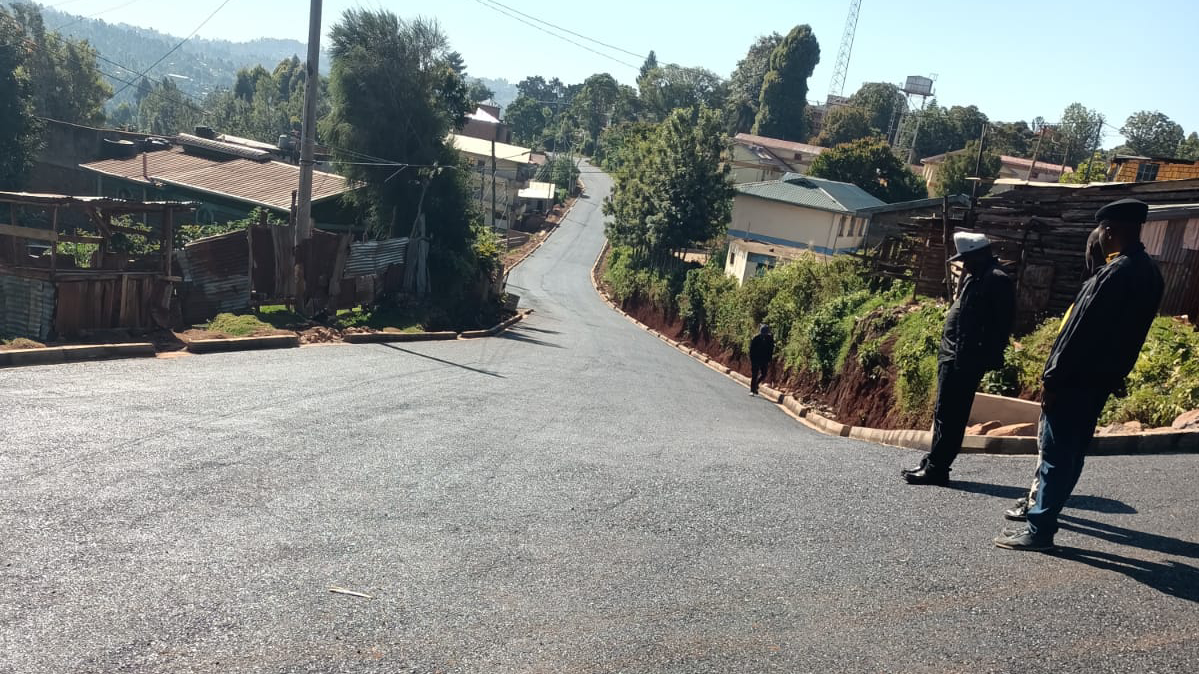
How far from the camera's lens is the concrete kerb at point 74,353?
449 inches

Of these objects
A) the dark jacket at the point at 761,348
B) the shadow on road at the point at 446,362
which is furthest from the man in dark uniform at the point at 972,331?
the dark jacket at the point at 761,348

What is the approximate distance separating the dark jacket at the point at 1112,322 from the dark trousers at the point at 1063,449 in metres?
0.10

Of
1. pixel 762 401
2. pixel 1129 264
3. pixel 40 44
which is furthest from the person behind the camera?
pixel 40 44

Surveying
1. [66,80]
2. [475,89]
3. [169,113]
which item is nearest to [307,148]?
[475,89]

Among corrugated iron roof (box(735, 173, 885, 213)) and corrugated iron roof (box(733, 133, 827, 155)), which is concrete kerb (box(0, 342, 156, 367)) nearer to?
corrugated iron roof (box(735, 173, 885, 213))

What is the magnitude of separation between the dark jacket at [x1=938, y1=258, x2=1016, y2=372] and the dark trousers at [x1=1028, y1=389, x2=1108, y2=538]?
4.51 ft

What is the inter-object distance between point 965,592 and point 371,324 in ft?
59.0

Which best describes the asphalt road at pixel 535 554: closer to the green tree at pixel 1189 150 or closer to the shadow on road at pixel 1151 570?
the shadow on road at pixel 1151 570

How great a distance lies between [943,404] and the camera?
21.2ft

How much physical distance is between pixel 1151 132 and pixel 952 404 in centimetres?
10754

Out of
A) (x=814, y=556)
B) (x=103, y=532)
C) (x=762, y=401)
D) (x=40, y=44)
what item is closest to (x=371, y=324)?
(x=762, y=401)

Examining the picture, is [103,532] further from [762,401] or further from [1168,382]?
[762,401]

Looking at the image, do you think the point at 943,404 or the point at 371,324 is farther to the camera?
the point at 371,324

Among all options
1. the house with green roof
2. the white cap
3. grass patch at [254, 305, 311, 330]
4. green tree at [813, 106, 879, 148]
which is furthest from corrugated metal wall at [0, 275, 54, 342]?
green tree at [813, 106, 879, 148]
